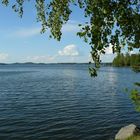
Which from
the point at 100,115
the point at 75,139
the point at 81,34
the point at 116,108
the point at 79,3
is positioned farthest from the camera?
the point at 116,108

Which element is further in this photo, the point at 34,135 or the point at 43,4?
the point at 34,135

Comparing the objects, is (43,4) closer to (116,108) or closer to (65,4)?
(65,4)

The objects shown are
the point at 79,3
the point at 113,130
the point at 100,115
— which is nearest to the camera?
the point at 79,3

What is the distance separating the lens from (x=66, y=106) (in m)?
43.1

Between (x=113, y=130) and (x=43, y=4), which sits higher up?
(x=43, y=4)

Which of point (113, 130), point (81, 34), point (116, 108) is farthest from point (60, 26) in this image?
point (116, 108)

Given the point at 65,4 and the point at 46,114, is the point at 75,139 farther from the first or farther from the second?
the point at 65,4

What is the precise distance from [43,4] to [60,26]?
120 centimetres

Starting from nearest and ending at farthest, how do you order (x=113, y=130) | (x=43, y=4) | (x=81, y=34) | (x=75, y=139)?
(x=81, y=34) < (x=43, y=4) < (x=75, y=139) < (x=113, y=130)

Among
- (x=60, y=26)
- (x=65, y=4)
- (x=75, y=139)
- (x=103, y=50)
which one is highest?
(x=65, y=4)

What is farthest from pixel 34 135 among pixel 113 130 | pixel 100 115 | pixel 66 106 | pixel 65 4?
pixel 65 4

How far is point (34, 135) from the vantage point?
27.8 metres

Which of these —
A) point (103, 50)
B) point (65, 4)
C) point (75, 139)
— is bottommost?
point (75, 139)

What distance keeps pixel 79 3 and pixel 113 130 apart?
64.7 feet
